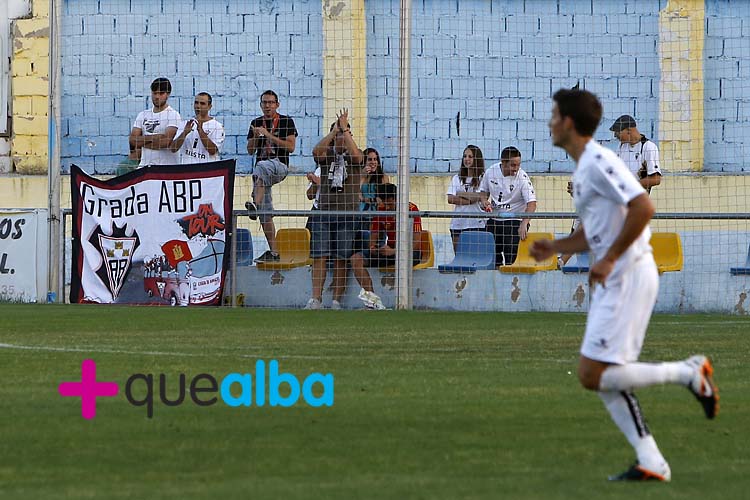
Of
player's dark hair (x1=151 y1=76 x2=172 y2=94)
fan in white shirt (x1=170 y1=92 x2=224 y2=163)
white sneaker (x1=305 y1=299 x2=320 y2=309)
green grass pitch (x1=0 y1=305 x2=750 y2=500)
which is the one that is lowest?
green grass pitch (x1=0 y1=305 x2=750 y2=500)

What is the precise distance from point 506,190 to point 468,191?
0.48 m

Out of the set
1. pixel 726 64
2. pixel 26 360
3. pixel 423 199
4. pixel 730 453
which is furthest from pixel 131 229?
pixel 726 64

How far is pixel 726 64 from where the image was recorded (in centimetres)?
2897

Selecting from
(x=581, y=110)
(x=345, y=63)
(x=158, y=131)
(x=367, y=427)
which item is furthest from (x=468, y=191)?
(x=581, y=110)

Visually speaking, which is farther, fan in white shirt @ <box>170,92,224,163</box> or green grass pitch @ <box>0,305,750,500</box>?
fan in white shirt @ <box>170,92,224,163</box>

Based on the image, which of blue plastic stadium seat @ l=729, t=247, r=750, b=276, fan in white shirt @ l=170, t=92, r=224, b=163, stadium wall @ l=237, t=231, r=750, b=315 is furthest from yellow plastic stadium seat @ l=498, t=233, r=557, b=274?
fan in white shirt @ l=170, t=92, r=224, b=163

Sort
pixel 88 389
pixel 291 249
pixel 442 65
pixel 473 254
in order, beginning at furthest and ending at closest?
pixel 442 65
pixel 291 249
pixel 473 254
pixel 88 389

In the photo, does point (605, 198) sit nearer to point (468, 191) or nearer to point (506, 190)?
point (506, 190)

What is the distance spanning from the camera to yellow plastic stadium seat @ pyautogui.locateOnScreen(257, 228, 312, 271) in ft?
59.8

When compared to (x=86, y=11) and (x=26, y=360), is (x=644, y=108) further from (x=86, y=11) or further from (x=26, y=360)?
(x=26, y=360)

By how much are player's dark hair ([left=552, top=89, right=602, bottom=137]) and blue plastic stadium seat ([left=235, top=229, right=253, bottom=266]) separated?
12027mm

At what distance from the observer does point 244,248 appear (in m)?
18.4

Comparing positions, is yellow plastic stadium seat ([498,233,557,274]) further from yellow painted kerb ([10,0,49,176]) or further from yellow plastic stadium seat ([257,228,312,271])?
yellow painted kerb ([10,0,49,176])

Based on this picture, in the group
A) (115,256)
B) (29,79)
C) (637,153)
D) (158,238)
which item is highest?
(29,79)
